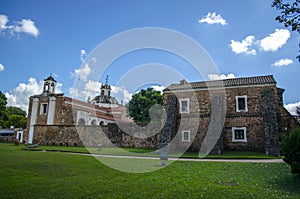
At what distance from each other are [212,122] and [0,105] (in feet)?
140

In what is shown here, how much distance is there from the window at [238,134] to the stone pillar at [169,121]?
581cm

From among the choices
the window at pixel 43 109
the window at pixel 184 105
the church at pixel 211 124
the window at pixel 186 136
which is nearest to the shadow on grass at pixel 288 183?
the church at pixel 211 124

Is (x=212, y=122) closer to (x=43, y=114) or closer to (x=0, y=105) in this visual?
(x=43, y=114)

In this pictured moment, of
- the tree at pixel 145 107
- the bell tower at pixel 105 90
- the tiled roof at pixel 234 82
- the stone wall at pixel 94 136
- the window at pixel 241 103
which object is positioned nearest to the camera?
the tiled roof at pixel 234 82

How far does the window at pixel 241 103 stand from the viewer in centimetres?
2191

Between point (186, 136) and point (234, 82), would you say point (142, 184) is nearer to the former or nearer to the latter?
point (186, 136)

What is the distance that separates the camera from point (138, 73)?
54.1 feet

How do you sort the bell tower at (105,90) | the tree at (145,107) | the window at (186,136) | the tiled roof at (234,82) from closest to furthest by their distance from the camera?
the tiled roof at (234,82), the window at (186,136), the tree at (145,107), the bell tower at (105,90)

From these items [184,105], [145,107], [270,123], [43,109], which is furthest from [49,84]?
[270,123]

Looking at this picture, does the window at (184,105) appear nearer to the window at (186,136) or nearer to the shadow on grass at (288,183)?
the window at (186,136)

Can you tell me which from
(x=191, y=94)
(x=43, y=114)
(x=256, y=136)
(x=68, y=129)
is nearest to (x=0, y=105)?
(x=43, y=114)

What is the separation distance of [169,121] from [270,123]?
8802 millimetres

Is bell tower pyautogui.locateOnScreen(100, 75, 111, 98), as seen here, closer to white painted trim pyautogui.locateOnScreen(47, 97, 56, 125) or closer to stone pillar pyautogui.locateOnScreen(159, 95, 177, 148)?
white painted trim pyautogui.locateOnScreen(47, 97, 56, 125)

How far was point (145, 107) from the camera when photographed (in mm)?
39094
